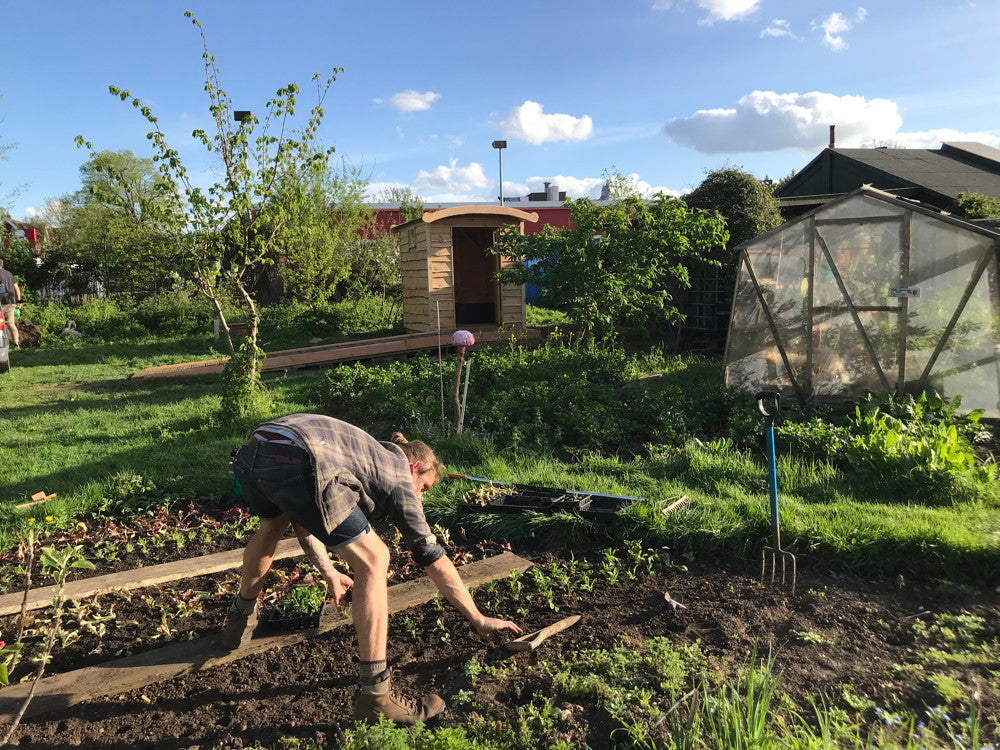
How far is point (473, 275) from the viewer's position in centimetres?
1755

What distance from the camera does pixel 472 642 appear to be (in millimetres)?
3238

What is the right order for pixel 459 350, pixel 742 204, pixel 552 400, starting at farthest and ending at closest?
pixel 742 204
pixel 552 400
pixel 459 350

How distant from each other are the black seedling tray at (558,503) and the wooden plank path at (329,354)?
673 cm

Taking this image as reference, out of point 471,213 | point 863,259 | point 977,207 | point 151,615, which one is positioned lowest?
point 151,615

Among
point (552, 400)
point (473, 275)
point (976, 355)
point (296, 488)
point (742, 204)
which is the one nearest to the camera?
point (296, 488)

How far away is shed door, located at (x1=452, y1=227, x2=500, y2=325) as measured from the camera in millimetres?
17047

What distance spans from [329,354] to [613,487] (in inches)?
309

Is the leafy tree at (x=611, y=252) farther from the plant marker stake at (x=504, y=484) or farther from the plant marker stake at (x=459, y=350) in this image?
the plant marker stake at (x=504, y=484)

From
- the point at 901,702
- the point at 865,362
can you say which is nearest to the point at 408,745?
the point at 901,702

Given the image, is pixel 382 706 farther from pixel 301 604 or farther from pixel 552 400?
pixel 552 400

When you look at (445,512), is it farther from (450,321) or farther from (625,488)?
(450,321)

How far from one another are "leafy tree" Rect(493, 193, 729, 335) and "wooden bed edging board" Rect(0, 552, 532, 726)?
7.02 meters

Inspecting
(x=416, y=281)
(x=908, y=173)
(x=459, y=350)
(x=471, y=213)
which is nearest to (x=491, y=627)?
(x=459, y=350)

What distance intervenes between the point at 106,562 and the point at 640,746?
3397 millimetres
